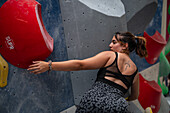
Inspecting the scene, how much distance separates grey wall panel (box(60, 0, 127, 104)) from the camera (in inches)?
65.0

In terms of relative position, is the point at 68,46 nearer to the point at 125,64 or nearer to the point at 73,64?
the point at 73,64

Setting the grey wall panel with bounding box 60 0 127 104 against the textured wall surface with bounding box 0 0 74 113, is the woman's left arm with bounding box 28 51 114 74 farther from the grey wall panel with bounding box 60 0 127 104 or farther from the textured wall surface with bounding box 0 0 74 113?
the grey wall panel with bounding box 60 0 127 104

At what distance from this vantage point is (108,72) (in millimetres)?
1402

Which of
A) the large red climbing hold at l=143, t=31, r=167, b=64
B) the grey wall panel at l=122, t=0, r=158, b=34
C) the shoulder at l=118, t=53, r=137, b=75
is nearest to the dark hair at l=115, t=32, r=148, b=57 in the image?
the shoulder at l=118, t=53, r=137, b=75

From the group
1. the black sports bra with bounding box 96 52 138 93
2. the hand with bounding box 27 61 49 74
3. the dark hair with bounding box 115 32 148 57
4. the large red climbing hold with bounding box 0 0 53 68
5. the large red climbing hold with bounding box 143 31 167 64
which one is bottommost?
the large red climbing hold with bounding box 143 31 167 64

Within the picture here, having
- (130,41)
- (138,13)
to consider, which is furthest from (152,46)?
(130,41)

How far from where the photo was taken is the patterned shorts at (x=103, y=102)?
1.26 metres

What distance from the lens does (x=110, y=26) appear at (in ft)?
5.83

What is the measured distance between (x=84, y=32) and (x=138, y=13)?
1.09m

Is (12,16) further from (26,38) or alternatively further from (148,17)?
(148,17)

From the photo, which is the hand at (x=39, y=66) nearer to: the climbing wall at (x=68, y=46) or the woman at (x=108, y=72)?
the woman at (x=108, y=72)

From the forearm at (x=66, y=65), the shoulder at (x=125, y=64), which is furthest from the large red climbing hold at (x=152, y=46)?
the forearm at (x=66, y=65)

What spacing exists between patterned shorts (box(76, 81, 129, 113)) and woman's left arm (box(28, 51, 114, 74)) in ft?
0.65

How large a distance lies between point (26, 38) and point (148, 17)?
2170mm
